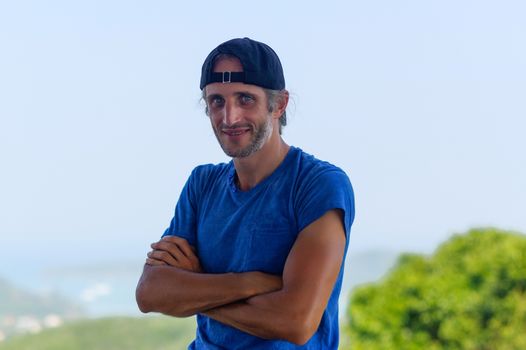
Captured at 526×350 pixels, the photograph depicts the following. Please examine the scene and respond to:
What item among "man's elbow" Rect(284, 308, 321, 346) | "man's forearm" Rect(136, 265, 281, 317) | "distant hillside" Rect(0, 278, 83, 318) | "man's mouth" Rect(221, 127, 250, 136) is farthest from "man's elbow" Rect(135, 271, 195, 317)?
"distant hillside" Rect(0, 278, 83, 318)

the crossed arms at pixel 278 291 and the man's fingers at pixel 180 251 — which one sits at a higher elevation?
the man's fingers at pixel 180 251

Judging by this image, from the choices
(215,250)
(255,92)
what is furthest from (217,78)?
(215,250)

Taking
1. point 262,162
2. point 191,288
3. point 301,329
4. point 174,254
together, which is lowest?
point 301,329

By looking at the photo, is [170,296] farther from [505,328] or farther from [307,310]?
[505,328]

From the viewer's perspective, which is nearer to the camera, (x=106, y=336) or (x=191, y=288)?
(x=191, y=288)

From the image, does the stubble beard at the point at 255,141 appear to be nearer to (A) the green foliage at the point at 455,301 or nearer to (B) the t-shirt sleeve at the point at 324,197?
(B) the t-shirt sleeve at the point at 324,197

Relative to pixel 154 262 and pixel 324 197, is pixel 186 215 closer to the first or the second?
pixel 154 262

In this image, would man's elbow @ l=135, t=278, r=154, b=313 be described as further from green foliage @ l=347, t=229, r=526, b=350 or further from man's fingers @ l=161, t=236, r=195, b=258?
green foliage @ l=347, t=229, r=526, b=350

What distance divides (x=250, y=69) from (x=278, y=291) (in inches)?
17.6

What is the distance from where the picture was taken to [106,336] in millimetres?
12672

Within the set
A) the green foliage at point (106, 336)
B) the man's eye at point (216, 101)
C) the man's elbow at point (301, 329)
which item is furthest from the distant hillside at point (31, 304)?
the man's elbow at point (301, 329)

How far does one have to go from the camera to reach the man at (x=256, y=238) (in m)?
2.13

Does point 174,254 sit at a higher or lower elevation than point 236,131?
lower

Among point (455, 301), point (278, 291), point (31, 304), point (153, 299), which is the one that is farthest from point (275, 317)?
point (31, 304)
